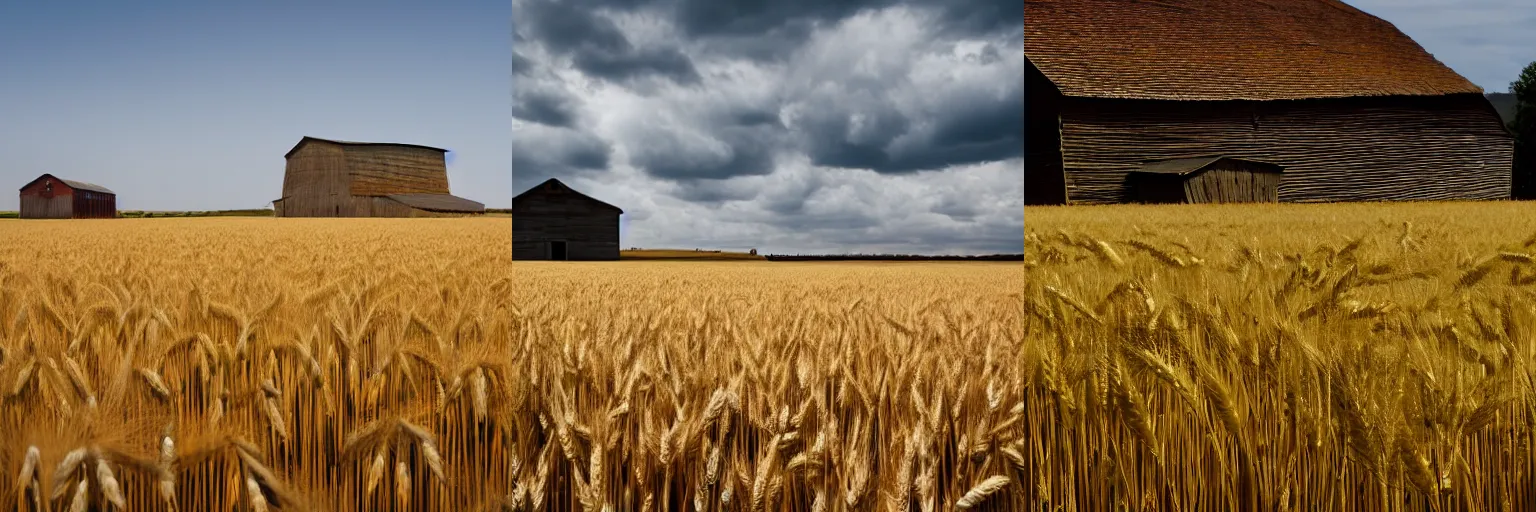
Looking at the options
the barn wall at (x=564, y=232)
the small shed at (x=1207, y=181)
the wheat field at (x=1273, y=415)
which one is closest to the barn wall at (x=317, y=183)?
the small shed at (x=1207, y=181)

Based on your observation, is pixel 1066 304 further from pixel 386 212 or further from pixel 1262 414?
pixel 386 212

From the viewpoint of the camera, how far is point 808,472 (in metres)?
1.01

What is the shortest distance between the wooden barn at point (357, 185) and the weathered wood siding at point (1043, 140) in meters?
33.0

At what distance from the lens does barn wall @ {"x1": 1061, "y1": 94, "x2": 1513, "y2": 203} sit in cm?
2100

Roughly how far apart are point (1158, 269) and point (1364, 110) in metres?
26.5

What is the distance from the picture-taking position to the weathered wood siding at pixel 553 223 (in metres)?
1.96

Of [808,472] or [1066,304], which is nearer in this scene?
[808,472]

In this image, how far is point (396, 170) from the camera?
47438 millimetres

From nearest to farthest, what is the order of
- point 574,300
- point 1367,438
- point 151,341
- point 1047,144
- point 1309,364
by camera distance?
point 1367,438
point 1309,364
point 151,341
point 574,300
point 1047,144

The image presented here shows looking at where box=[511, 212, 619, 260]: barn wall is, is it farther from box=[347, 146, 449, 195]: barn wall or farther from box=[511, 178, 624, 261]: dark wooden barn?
box=[347, 146, 449, 195]: barn wall

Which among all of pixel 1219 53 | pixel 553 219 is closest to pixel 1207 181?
pixel 1219 53

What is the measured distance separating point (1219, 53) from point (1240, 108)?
2999 mm

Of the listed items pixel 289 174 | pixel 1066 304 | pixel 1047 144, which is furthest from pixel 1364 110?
pixel 289 174

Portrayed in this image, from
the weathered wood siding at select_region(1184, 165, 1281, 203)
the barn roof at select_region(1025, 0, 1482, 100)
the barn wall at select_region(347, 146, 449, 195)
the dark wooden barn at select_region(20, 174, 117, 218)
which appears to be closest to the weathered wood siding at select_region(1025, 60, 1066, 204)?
the barn roof at select_region(1025, 0, 1482, 100)
